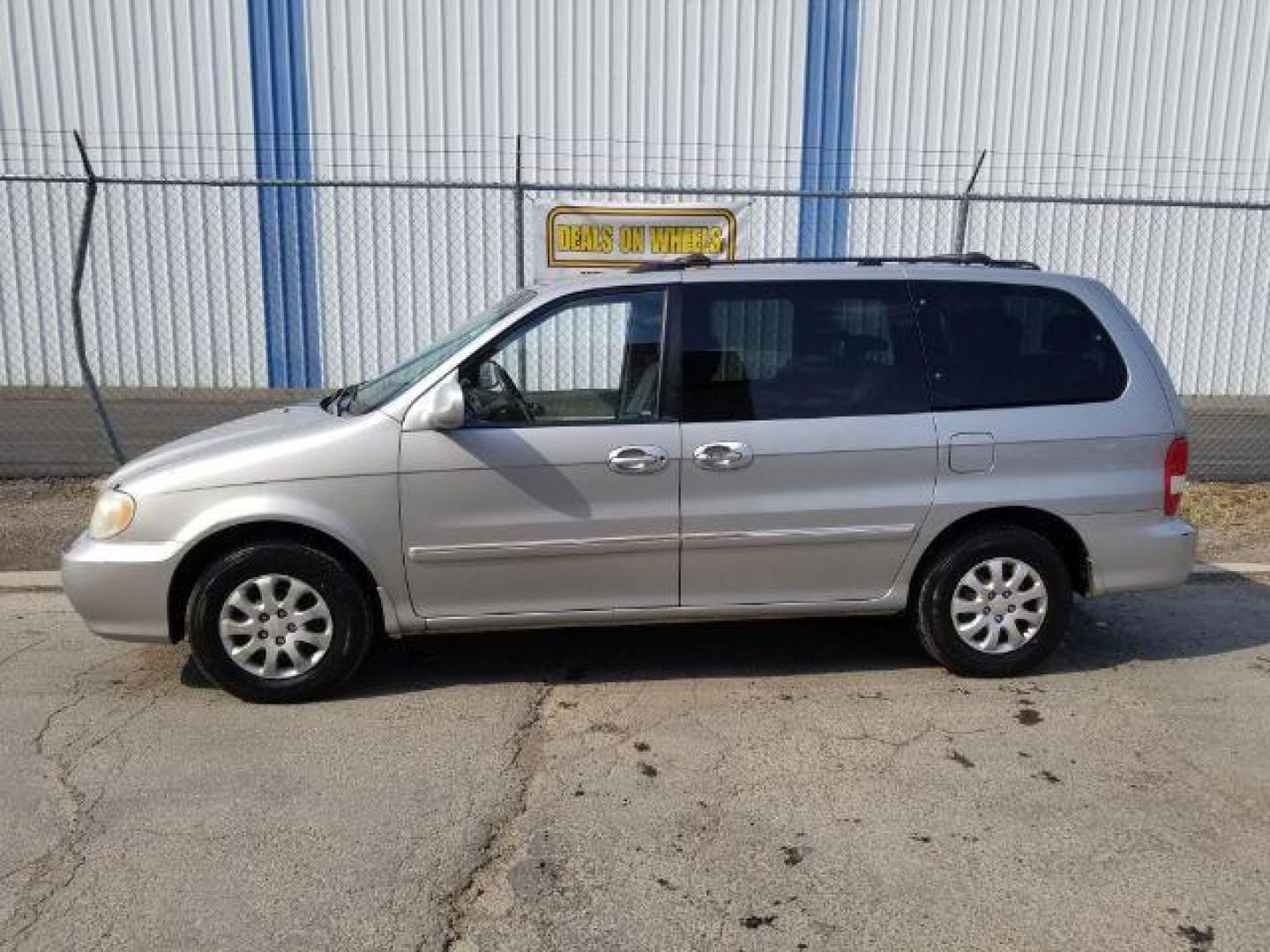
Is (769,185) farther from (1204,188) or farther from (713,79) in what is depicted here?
(1204,188)

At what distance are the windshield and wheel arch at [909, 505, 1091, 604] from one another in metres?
2.04

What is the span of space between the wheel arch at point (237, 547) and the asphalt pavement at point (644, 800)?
43cm

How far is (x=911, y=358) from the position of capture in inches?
178

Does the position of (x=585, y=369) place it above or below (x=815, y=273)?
below

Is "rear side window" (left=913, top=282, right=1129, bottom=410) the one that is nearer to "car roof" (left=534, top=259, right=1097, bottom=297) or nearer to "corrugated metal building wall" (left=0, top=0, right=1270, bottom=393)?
"car roof" (left=534, top=259, right=1097, bottom=297)

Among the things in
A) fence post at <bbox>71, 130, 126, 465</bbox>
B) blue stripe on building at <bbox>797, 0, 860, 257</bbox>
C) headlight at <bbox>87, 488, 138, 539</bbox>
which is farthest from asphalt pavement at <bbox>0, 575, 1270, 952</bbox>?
blue stripe on building at <bbox>797, 0, 860, 257</bbox>

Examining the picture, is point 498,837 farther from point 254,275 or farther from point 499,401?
point 254,275

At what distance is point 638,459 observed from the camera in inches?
169

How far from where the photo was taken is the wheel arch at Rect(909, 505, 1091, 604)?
4609mm

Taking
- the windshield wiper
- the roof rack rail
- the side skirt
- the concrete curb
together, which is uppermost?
the roof rack rail

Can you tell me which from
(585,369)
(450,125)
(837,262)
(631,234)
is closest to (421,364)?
(585,369)

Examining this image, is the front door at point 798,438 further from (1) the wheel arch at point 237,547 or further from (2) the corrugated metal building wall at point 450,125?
(2) the corrugated metal building wall at point 450,125

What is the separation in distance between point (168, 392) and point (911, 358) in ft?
29.3

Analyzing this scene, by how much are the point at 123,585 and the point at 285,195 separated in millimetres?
8070
